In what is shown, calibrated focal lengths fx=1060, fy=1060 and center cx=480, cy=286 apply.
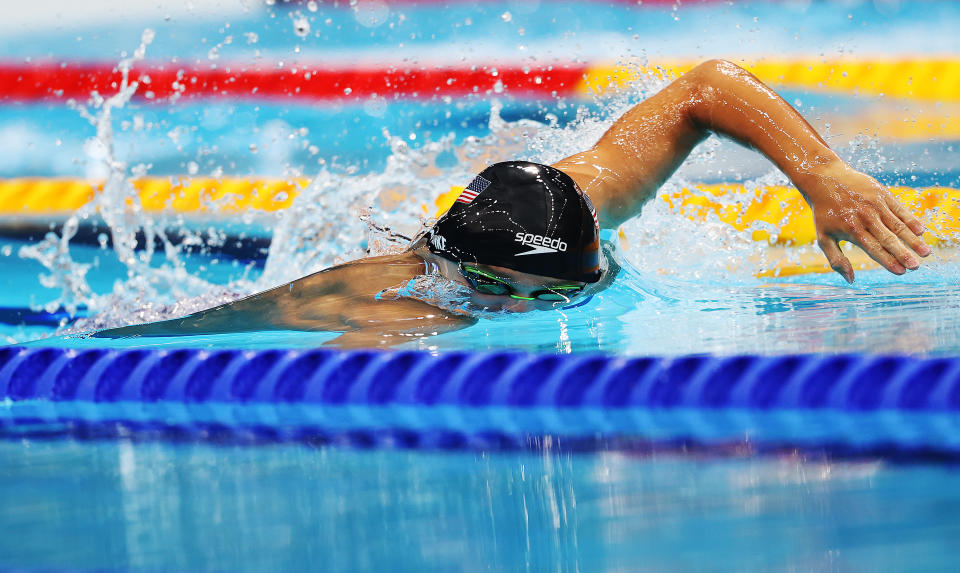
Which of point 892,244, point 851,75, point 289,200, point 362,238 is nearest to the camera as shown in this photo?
point 892,244

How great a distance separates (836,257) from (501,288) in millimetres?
653

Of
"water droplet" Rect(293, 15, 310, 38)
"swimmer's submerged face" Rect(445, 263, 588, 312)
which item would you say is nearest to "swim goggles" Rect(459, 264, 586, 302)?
"swimmer's submerged face" Rect(445, 263, 588, 312)

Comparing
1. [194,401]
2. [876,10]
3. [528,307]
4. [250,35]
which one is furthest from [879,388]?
[250,35]

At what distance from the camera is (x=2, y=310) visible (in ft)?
13.7

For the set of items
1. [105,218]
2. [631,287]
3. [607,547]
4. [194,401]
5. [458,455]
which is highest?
[105,218]

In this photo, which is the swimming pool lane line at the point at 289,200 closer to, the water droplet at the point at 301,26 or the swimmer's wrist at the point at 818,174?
the water droplet at the point at 301,26

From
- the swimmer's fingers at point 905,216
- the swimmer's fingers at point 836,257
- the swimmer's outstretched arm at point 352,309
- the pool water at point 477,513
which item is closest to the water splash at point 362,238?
the swimmer's outstretched arm at point 352,309

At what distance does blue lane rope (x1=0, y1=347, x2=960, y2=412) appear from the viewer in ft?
6.38

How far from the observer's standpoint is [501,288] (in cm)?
216

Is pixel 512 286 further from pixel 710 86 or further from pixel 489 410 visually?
pixel 710 86

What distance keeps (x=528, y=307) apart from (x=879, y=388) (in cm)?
75

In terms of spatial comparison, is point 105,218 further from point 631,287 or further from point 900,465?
point 900,465

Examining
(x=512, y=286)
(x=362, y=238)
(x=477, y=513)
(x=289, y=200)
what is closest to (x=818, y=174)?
(x=512, y=286)

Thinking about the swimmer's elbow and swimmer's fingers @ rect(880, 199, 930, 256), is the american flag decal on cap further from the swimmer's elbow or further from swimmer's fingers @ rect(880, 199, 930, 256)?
swimmer's fingers @ rect(880, 199, 930, 256)
